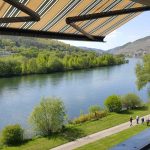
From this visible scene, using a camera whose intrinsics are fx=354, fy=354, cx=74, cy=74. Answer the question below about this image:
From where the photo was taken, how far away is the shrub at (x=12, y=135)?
24.9m

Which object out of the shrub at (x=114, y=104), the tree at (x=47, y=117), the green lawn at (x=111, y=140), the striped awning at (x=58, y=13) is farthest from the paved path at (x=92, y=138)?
the striped awning at (x=58, y=13)

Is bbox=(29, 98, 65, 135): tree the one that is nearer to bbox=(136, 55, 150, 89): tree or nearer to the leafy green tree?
bbox=(136, 55, 150, 89): tree

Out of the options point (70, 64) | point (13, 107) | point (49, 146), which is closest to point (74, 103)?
point (13, 107)

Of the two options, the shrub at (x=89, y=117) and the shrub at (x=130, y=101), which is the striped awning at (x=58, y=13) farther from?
the shrub at (x=130, y=101)

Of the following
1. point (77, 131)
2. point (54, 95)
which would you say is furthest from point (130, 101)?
point (77, 131)

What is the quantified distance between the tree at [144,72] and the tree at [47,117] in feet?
58.8

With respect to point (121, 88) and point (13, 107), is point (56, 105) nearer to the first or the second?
point (13, 107)

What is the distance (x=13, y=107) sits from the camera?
36.8 m

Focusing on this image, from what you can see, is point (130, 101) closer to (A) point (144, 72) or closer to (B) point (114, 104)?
(B) point (114, 104)

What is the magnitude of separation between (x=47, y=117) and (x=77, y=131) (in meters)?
2.57

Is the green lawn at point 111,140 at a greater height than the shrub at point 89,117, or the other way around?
the shrub at point 89,117

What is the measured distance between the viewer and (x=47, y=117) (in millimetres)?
27562

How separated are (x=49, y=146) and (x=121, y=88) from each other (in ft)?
105

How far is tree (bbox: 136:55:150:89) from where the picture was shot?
141ft
